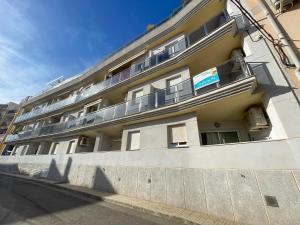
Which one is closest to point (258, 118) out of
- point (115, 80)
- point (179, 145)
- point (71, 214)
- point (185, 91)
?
point (185, 91)

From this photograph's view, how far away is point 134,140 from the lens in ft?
32.0

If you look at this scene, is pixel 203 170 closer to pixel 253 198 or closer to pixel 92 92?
pixel 253 198

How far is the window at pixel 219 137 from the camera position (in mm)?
8153

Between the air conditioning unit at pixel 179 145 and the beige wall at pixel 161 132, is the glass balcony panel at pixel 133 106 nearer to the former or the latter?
the beige wall at pixel 161 132

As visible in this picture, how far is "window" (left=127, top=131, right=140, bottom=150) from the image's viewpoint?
945 centimetres

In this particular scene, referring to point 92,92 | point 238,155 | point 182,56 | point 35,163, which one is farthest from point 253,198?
point 35,163

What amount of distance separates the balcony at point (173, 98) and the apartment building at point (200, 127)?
57 mm

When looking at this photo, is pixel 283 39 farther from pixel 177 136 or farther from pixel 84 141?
pixel 84 141

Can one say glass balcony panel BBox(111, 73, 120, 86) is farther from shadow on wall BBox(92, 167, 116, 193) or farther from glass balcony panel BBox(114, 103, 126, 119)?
shadow on wall BBox(92, 167, 116, 193)

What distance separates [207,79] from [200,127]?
2.97 metres

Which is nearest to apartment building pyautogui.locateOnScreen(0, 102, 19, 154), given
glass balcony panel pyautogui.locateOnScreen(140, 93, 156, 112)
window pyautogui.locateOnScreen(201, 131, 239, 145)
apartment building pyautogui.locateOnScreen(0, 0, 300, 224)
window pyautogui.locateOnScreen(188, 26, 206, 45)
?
apartment building pyautogui.locateOnScreen(0, 0, 300, 224)

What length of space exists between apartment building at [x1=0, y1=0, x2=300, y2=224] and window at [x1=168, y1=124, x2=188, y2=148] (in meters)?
0.06

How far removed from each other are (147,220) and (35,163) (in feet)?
59.0

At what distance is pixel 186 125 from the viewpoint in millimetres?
7859
